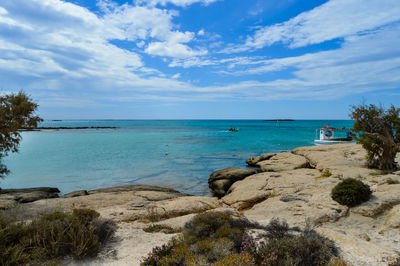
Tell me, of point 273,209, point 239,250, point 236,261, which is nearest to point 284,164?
point 273,209

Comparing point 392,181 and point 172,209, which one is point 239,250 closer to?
point 172,209

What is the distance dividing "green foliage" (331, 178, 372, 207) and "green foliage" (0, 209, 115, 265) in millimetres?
10357

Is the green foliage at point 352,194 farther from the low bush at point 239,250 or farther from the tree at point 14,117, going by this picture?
the tree at point 14,117

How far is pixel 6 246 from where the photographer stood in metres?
5.25

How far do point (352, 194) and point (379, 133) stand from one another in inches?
423

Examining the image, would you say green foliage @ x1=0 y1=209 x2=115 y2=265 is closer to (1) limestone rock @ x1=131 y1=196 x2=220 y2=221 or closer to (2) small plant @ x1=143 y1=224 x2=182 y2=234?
(2) small plant @ x1=143 y1=224 x2=182 y2=234

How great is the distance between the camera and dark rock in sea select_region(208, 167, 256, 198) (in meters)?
18.3

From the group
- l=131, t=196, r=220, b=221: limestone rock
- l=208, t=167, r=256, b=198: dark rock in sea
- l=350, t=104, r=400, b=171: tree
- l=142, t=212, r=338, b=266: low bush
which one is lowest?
l=208, t=167, r=256, b=198: dark rock in sea

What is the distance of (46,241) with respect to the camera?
5543 millimetres

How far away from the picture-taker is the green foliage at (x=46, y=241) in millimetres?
4902

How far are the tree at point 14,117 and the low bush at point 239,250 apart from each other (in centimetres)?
1566

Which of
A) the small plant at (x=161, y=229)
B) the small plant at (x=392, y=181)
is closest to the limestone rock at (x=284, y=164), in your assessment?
the small plant at (x=392, y=181)

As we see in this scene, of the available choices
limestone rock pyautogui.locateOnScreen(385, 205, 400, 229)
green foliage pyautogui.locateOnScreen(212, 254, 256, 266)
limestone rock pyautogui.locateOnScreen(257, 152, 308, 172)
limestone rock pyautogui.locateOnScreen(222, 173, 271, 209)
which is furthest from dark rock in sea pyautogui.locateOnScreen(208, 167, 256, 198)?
green foliage pyautogui.locateOnScreen(212, 254, 256, 266)

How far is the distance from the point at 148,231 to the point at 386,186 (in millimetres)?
12398
